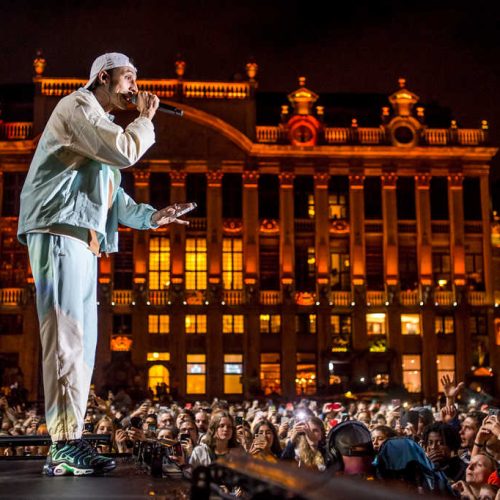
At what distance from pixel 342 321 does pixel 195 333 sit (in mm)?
8252

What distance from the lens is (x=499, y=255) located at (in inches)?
2058

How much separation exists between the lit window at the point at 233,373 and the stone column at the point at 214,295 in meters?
0.35

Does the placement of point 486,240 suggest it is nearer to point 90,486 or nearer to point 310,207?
point 310,207

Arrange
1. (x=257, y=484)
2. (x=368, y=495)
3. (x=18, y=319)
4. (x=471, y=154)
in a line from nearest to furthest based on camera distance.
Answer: (x=368, y=495) → (x=257, y=484) → (x=18, y=319) → (x=471, y=154)

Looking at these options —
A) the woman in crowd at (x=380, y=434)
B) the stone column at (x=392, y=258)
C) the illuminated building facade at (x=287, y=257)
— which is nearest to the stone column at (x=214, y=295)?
the illuminated building facade at (x=287, y=257)

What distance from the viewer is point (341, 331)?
49.6 m

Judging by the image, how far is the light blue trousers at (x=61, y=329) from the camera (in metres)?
5.02

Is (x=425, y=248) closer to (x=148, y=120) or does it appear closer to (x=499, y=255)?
(x=499, y=255)

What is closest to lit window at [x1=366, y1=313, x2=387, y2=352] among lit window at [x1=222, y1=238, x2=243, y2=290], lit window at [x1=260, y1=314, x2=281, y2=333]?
lit window at [x1=260, y1=314, x2=281, y2=333]

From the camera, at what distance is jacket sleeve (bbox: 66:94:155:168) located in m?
5.00

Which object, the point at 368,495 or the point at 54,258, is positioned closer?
the point at 368,495

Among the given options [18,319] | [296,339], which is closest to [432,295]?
[296,339]

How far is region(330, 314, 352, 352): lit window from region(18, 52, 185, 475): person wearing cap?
44.1 m

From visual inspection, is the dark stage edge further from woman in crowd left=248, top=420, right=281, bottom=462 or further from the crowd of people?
woman in crowd left=248, top=420, right=281, bottom=462
